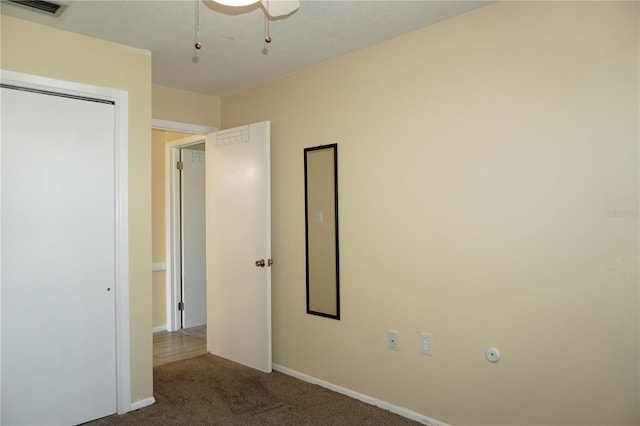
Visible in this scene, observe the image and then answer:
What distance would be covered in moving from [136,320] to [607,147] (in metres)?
3.04

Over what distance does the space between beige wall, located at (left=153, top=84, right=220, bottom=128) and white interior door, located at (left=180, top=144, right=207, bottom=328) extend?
3.73 feet

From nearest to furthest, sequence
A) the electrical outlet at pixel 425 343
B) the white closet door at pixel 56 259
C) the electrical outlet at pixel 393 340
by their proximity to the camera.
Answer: the white closet door at pixel 56 259 → the electrical outlet at pixel 425 343 → the electrical outlet at pixel 393 340

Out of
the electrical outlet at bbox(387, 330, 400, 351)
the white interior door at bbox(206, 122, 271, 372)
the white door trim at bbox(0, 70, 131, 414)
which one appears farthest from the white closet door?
the electrical outlet at bbox(387, 330, 400, 351)

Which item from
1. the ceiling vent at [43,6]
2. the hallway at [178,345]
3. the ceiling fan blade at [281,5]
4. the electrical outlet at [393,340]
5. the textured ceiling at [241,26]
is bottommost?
the hallway at [178,345]

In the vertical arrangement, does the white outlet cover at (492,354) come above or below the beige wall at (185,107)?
below

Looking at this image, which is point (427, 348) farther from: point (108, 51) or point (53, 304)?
point (108, 51)

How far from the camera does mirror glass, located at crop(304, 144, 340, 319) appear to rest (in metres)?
3.44

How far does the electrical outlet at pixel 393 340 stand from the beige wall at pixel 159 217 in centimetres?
326

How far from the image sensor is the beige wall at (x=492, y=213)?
2195 millimetres

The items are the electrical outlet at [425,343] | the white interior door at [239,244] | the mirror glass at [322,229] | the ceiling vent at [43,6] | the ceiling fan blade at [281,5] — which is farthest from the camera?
the white interior door at [239,244]

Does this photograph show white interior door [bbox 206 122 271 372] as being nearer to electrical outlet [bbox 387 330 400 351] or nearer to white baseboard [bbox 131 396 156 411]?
white baseboard [bbox 131 396 156 411]

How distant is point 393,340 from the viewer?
10.1ft

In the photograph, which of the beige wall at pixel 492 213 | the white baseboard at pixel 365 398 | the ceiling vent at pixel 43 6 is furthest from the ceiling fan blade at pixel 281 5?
the white baseboard at pixel 365 398

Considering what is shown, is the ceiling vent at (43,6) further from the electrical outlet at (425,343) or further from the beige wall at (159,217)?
the electrical outlet at (425,343)
